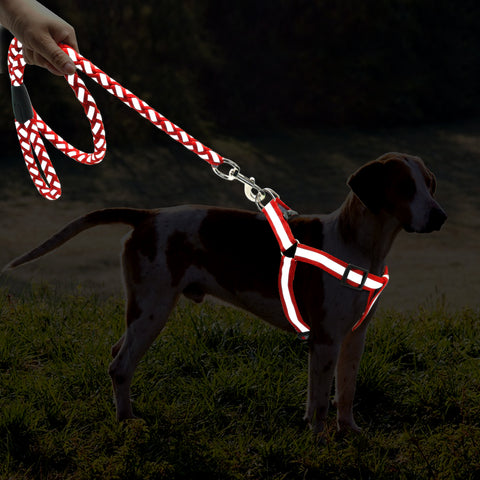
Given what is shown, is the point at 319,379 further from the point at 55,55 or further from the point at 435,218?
the point at 55,55

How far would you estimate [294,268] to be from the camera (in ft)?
10.8

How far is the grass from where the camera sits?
3266 millimetres

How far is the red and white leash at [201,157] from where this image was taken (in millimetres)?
3236

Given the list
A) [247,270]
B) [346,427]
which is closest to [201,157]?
[247,270]

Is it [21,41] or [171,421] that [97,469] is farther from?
[21,41]

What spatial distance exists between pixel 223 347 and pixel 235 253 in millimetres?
1207

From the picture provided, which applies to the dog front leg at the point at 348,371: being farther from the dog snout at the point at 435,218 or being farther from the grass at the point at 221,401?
the dog snout at the point at 435,218

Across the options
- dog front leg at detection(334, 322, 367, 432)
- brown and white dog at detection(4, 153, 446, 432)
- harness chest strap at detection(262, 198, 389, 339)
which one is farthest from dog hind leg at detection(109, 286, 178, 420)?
dog front leg at detection(334, 322, 367, 432)

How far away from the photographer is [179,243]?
11.1 ft

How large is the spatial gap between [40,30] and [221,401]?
87.0 inches

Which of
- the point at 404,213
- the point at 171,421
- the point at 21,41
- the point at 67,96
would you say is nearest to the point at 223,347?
the point at 171,421

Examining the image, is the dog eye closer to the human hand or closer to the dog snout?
the dog snout

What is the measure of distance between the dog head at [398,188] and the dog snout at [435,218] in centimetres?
2

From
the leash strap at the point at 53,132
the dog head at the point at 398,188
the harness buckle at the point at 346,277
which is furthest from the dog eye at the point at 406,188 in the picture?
the leash strap at the point at 53,132
